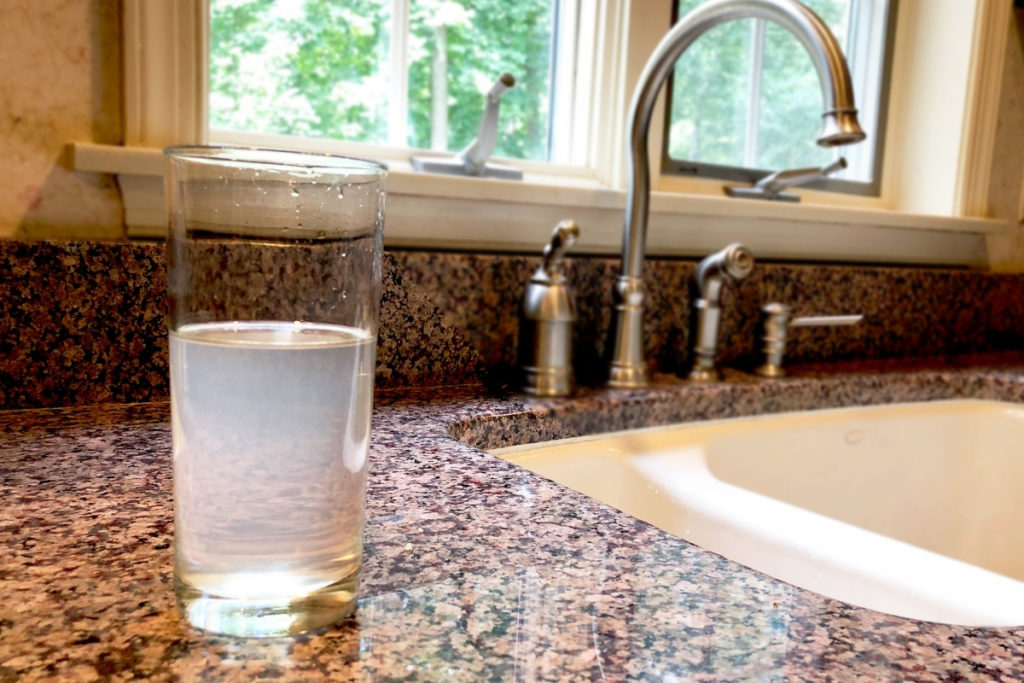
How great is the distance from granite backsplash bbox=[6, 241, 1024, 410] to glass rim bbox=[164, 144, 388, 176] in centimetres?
46

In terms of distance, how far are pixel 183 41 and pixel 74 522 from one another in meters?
0.52

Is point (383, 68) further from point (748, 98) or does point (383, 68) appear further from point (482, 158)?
point (748, 98)

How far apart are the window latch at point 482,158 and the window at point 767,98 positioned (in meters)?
0.35

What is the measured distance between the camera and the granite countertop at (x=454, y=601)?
1.09 ft

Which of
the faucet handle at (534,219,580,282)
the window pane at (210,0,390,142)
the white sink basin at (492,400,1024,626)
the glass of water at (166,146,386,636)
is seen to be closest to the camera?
the glass of water at (166,146,386,636)

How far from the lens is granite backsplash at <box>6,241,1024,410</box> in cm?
73

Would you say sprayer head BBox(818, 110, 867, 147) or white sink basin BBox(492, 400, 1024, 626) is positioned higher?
sprayer head BBox(818, 110, 867, 147)

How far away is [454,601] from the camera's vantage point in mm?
392

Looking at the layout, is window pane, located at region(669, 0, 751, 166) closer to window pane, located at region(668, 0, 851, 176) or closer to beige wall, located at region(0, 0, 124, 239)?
window pane, located at region(668, 0, 851, 176)

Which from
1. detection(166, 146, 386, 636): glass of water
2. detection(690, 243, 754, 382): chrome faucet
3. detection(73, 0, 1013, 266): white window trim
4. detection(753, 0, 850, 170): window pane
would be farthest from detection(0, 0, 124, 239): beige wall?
detection(753, 0, 850, 170): window pane

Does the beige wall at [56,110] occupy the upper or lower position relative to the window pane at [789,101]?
lower

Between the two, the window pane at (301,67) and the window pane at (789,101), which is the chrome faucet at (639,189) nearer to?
the window pane at (301,67)

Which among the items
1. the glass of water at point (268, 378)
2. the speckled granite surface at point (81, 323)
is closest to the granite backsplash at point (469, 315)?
the speckled granite surface at point (81, 323)

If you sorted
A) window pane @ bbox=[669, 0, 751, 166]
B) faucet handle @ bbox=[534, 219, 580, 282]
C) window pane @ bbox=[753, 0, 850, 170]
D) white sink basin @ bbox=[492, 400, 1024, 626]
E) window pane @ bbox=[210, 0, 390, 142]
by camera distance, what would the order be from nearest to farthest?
white sink basin @ bbox=[492, 400, 1024, 626]
faucet handle @ bbox=[534, 219, 580, 282]
window pane @ bbox=[210, 0, 390, 142]
window pane @ bbox=[669, 0, 751, 166]
window pane @ bbox=[753, 0, 850, 170]
